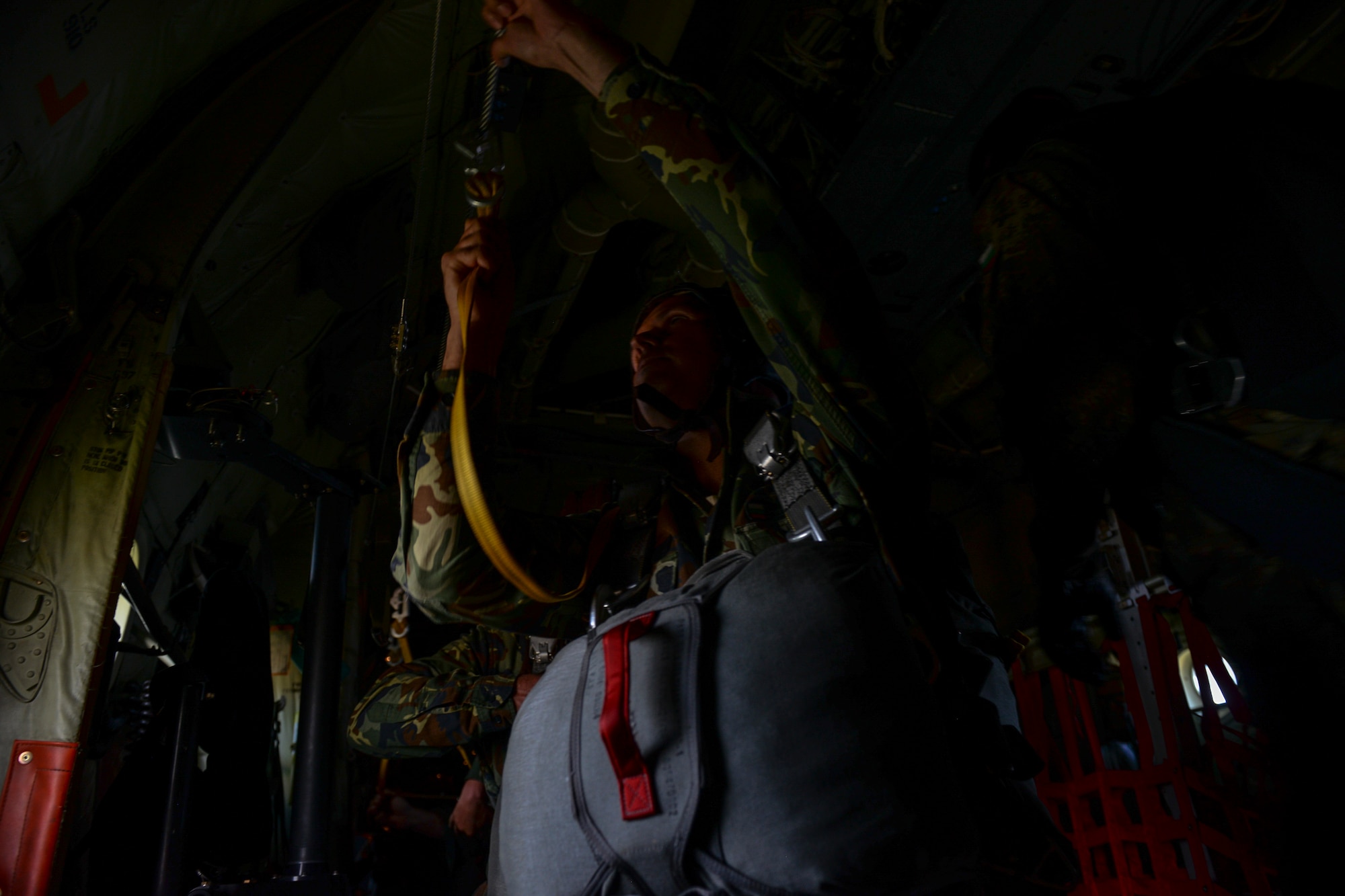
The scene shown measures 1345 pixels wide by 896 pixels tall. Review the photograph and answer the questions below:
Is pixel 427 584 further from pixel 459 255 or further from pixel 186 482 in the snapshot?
pixel 186 482

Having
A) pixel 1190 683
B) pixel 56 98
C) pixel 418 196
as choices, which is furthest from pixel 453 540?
pixel 1190 683

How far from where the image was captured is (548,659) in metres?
1.88

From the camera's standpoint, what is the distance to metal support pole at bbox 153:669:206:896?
1.85m

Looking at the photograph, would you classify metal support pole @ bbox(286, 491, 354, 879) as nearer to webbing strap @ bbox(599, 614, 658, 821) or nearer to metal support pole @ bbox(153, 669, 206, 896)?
metal support pole @ bbox(153, 669, 206, 896)

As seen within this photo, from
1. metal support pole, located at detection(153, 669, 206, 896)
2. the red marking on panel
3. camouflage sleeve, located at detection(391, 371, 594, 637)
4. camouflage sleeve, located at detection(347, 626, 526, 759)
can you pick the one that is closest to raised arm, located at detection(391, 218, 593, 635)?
camouflage sleeve, located at detection(391, 371, 594, 637)

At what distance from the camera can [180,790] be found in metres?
1.96

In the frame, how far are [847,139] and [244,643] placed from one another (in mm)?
2901

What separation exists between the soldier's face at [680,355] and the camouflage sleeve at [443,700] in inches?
48.4

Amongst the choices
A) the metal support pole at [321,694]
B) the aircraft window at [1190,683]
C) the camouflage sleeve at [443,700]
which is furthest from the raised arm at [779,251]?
the metal support pole at [321,694]

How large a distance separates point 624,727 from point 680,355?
906 mm

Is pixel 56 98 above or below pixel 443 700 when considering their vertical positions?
above

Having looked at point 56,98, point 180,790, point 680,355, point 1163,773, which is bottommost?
point 1163,773

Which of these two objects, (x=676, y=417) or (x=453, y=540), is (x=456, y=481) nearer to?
(x=453, y=540)

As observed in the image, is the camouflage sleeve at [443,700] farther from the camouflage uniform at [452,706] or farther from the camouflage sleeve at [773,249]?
the camouflage sleeve at [773,249]
